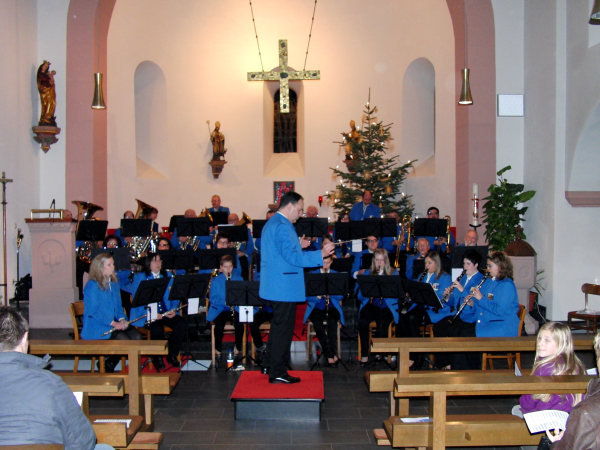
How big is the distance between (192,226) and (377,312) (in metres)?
3.33

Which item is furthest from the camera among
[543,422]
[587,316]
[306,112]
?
[306,112]

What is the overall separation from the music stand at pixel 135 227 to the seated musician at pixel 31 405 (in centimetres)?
633

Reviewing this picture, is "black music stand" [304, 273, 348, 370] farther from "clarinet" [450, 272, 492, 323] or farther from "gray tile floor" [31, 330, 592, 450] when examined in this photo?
"clarinet" [450, 272, 492, 323]

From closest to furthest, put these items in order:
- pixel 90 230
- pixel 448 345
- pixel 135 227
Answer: pixel 448 345 → pixel 90 230 → pixel 135 227

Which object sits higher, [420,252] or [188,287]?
[420,252]

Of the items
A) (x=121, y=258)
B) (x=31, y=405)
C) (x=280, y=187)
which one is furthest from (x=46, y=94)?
(x=31, y=405)

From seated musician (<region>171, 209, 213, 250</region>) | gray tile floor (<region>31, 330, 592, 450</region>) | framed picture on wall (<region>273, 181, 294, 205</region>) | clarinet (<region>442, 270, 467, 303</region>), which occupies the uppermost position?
framed picture on wall (<region>273, 181, 294, 205</region>)

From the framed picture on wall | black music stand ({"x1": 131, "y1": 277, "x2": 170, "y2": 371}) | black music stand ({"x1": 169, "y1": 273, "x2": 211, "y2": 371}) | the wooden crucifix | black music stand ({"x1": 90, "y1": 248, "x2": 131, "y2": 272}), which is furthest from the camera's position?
the framed picture on wall

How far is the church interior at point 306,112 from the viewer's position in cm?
886

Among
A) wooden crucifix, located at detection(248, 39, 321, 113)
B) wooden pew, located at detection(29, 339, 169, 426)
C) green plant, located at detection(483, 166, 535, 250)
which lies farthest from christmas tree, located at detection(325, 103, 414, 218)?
wooden pew, located at detection(29, 339, 169, 426)

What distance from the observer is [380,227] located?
27.3 feet

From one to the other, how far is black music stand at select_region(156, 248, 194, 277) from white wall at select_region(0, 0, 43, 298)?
4013 mm

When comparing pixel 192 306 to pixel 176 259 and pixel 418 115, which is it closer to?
pixel 176 259

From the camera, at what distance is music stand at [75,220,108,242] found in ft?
28.0
